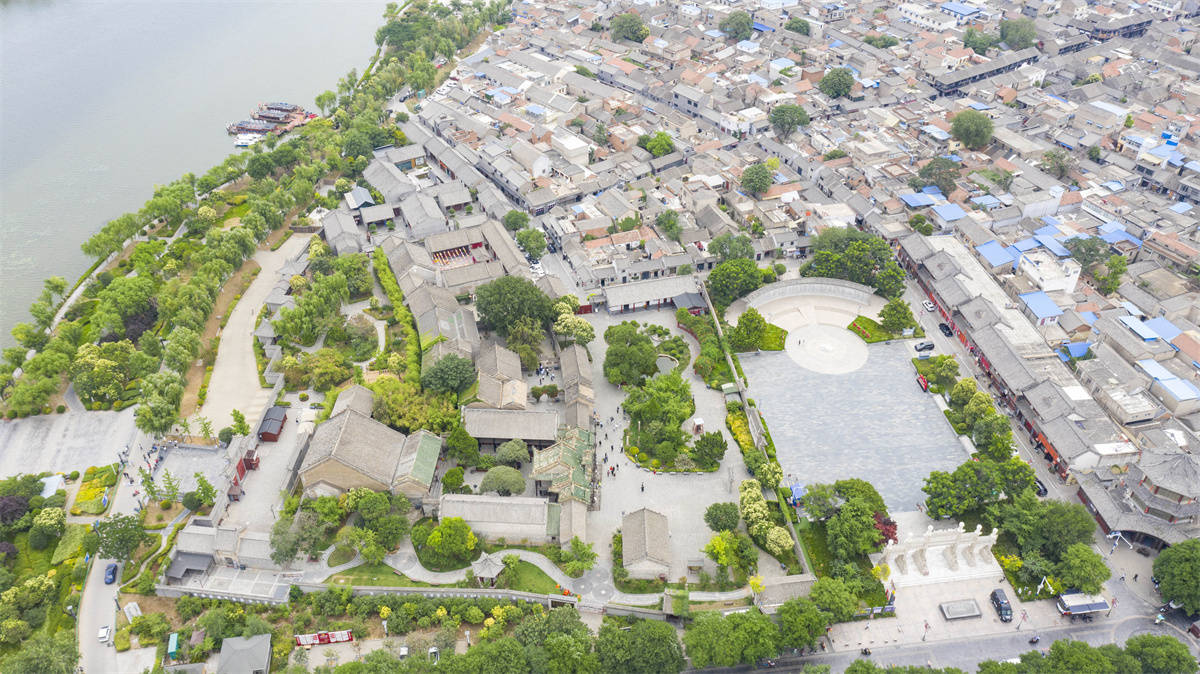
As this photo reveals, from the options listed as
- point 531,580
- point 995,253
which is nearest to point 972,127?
point 995,253

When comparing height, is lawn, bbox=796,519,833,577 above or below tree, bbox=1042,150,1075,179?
above

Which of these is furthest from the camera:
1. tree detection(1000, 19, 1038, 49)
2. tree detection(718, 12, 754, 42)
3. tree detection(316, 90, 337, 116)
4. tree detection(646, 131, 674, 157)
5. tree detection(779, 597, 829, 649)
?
tree detection(718, 12, 754, 42)

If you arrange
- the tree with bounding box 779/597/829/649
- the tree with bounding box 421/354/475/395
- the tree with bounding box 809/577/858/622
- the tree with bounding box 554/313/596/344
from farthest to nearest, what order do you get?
the tree with bounding box 554/313/596/344, the tree with bounding box 421/354/475/395, the tree with bounding box 809/577/858/622, the tree with bounding box 779/597/829/649

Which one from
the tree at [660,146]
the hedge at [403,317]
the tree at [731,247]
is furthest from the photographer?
the tree at [660,146]

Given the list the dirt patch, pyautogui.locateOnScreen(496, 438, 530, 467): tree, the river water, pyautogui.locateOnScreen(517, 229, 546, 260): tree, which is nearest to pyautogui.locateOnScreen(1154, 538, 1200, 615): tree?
pyautogui.locateOnScreen(496, 438, 530, 467): tree

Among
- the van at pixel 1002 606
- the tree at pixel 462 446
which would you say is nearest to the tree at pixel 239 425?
the tree at pixel 462 446

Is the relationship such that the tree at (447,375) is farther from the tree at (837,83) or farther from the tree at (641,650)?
the tree at (837,83)

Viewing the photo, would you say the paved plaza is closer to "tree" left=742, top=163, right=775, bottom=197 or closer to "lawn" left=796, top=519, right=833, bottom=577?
"lawn" left=796, top=519, right=833, bottom=577

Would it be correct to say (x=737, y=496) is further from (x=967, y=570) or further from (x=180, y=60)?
(x=180, y=60)
